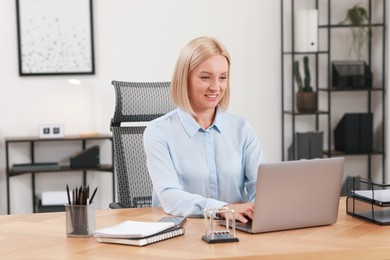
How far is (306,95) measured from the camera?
5008 millimetres

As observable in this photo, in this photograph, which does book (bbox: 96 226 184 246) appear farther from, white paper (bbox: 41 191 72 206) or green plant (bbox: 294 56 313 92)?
green plant (bbox: 294 56 313 92)

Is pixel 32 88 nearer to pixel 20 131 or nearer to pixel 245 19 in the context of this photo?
pixel 20 131

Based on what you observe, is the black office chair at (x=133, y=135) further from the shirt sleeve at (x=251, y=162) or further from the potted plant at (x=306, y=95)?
the potted plant at (x=306, y=95)

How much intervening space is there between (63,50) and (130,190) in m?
2.05

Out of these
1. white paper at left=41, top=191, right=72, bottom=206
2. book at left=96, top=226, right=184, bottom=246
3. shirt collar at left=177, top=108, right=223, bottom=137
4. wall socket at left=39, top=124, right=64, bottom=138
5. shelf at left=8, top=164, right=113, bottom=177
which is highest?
shirt collar at left=177, top=108, right=223, bottom=137

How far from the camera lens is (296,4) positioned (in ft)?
16.8

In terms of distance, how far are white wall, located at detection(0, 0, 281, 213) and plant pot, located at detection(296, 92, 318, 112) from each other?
220mm

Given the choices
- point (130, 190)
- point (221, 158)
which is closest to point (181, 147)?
point (221, 158)

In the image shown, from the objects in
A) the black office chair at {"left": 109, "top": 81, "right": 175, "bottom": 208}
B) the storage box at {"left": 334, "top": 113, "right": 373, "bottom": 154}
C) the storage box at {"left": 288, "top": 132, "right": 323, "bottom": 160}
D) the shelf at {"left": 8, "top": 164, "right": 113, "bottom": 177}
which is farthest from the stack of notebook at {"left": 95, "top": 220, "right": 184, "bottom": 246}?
the storage box at {"left": 334, "top": 113, "right": 373, "bottom": 154}

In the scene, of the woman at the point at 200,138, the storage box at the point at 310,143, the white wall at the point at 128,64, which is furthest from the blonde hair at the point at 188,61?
the storage box at the point at 310,143

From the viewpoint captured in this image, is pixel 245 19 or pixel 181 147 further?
pixel 245 19

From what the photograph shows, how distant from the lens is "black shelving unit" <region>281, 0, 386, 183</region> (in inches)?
Answer: 201

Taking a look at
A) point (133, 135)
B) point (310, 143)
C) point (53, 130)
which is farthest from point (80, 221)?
point (310, 143)

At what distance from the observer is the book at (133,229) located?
2.02m
